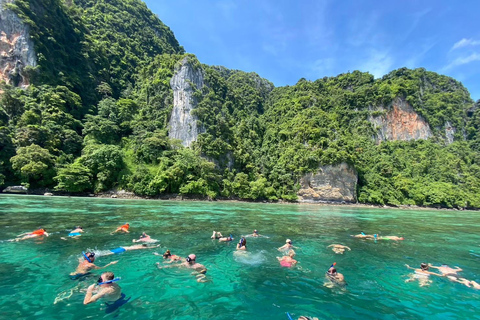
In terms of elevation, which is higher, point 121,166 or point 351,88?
point 351,88

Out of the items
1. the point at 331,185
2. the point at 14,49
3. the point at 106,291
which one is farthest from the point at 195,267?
the point at 14,49

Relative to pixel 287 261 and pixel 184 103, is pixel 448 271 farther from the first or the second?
pixel 184 103

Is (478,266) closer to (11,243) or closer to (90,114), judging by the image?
(11,243)

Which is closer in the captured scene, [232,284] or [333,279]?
[232,284]

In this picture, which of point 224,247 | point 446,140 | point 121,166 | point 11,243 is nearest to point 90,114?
point 121,166

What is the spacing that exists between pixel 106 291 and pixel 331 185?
6665 centimetres

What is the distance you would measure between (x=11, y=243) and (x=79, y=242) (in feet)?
9.46

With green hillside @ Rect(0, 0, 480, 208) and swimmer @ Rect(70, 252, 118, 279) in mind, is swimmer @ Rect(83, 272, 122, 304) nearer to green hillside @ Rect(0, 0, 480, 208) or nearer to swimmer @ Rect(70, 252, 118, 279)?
swimmer @ Rect(70, 252, 118, 279)

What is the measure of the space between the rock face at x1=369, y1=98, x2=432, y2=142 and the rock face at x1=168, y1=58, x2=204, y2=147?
262 ft

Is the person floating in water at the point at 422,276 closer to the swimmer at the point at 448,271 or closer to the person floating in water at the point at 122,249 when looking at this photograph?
the swimmer at the point at 448,271

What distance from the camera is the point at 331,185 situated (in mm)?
65875

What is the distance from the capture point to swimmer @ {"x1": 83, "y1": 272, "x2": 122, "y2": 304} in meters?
6.33

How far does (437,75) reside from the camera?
5108 inches

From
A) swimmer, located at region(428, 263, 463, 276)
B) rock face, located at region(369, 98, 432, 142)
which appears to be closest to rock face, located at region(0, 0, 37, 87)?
swimmer, located at region(428, 263, 463, 276)
